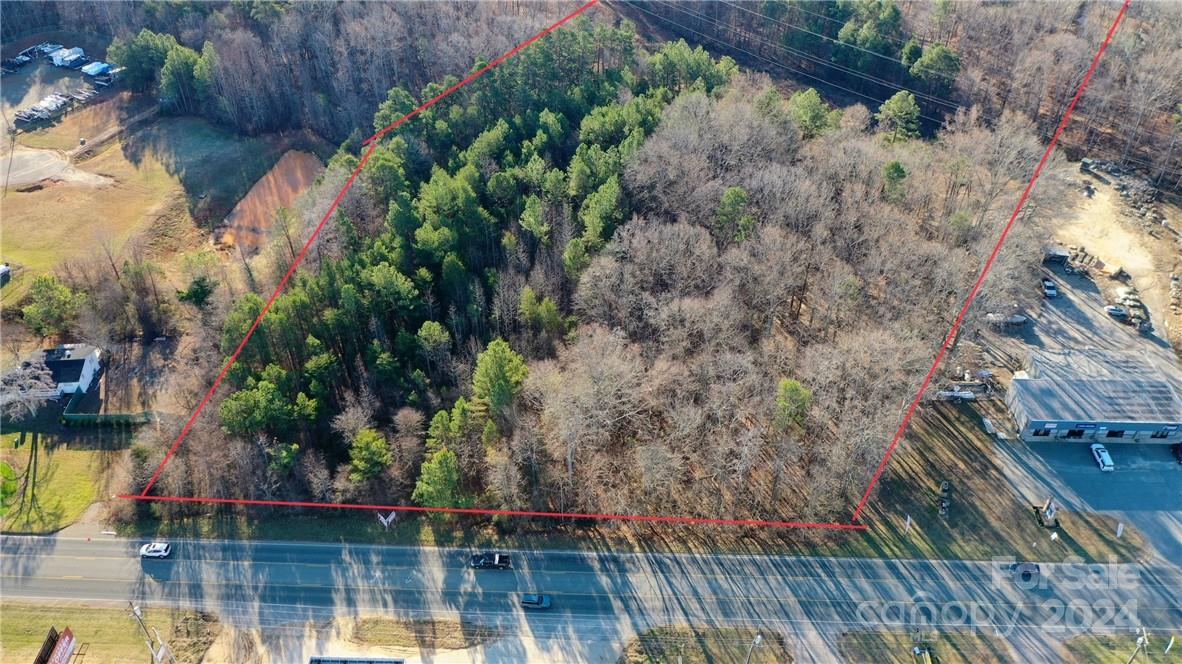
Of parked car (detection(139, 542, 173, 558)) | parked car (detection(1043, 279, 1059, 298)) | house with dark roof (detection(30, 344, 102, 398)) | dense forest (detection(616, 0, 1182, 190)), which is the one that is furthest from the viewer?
dense forest (detection(616, 0, 1182, 190))

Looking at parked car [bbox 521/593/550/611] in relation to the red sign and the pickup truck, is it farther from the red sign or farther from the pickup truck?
the red sign

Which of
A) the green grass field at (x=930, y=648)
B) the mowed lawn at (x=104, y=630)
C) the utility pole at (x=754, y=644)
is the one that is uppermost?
the green grass field at (x=930, y=648)

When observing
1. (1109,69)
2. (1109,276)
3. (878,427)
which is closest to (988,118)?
(1109,69)

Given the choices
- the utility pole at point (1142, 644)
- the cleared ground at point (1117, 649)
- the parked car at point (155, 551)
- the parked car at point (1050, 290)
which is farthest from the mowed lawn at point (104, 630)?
the parked car at point (1050, 290)

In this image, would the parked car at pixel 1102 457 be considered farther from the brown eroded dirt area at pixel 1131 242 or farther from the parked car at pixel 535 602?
the parked car at pixel 535 602

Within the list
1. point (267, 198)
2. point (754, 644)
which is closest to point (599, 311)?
point (754, 644)

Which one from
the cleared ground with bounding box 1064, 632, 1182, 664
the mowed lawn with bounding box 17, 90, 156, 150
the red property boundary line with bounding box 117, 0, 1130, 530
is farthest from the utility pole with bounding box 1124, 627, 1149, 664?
the mowed lawn with bounding box 17, 90, 156, 150
